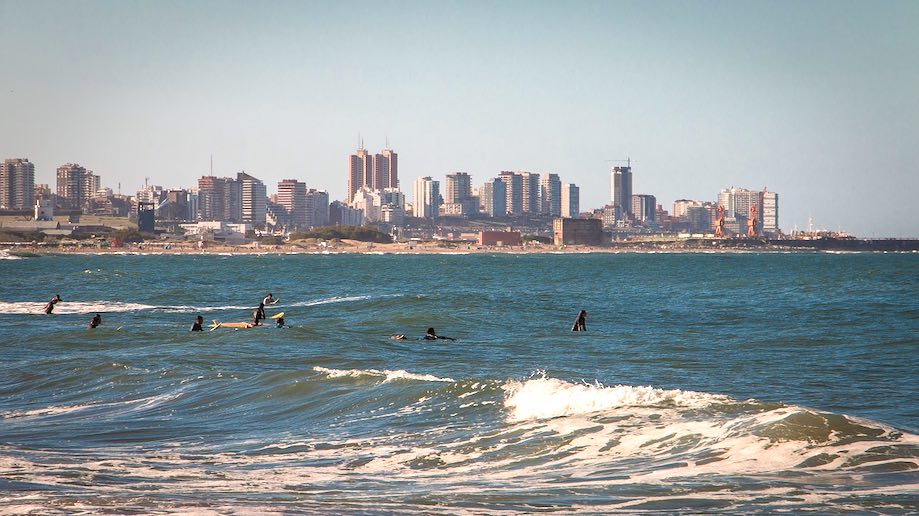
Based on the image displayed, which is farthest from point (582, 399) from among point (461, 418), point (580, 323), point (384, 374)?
point (580, 323)

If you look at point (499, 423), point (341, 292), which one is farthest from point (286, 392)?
point (341, 292)

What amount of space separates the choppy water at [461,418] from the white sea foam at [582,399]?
53 mm

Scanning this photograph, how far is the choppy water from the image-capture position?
1180 cm

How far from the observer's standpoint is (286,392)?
20.0m

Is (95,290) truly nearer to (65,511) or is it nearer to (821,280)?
(821,280)

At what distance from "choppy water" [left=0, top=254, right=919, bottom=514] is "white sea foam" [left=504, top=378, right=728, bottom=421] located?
0.05 meters

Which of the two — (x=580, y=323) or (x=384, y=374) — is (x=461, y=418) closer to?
(x=384, y=374)

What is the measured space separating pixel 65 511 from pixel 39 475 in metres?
2.15

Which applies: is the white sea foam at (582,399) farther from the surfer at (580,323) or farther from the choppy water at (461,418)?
the surfer at (580,323)

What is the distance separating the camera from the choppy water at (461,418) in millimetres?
11805

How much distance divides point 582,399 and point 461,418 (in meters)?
2.13

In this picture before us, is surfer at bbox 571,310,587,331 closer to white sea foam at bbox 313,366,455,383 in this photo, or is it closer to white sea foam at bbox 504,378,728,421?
white sea foam at bbox 313,366,455,383

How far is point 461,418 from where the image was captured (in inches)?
675

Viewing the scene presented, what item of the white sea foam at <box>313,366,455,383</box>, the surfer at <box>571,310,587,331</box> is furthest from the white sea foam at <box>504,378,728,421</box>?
the surfer at <box>571,310,587,331</box>
